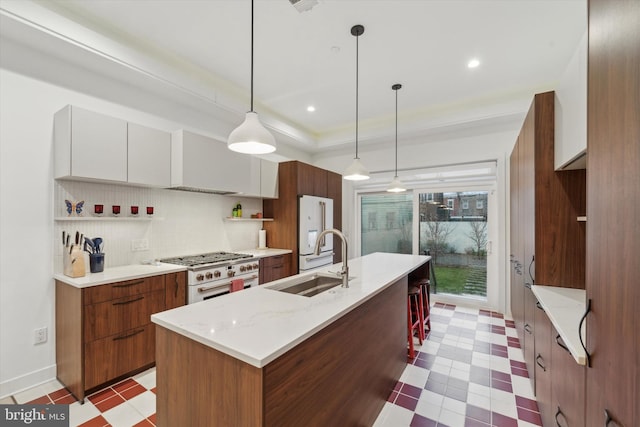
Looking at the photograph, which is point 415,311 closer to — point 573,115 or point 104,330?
point 573,115

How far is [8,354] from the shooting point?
2152 mm

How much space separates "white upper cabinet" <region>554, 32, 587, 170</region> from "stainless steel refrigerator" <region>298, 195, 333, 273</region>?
2.82 metres

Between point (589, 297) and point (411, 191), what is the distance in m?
3.92

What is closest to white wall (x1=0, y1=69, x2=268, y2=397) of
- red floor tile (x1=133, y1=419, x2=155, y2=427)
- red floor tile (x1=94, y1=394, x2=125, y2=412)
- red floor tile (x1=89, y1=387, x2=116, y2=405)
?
red floor tile (x1=89, y1=387, x2=116, y2=405)

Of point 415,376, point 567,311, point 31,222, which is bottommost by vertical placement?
point 415,376

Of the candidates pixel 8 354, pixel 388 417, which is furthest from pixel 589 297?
pixel 8 354

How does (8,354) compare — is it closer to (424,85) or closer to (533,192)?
(533,192)

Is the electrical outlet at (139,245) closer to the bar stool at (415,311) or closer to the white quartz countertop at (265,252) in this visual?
the white quartz countertop at (265,252)

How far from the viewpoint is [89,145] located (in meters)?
2.31

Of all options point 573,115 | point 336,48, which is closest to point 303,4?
point 336,48

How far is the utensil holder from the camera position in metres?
2.41

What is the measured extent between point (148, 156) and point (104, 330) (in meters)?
1.59

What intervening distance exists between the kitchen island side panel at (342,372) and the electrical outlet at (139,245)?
2501 millimetres

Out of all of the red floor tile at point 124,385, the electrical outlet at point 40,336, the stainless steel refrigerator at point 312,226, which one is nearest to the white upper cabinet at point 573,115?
the stainless steel refrigerator at point 312,226
